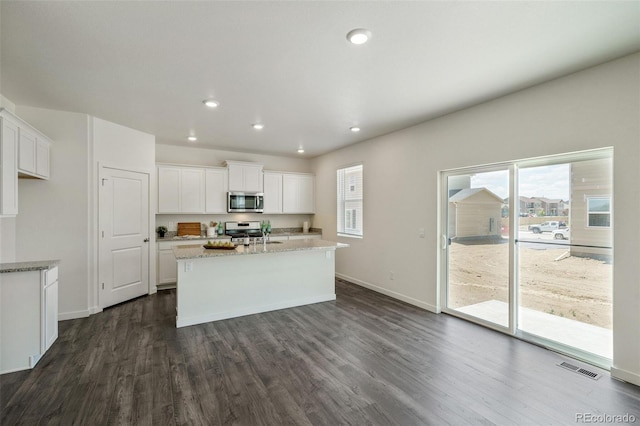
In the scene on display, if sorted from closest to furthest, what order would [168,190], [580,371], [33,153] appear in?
[580,371], [33,153], [168,190]

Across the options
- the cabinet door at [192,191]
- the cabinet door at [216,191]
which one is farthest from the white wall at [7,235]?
the cabinet door at [216,191]

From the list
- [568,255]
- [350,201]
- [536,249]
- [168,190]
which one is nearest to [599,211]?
[568,255]

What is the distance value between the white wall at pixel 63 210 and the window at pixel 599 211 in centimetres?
594

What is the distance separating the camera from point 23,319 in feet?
9.11

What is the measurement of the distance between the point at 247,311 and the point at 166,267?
2.20 m

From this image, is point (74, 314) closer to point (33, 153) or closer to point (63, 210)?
point (63, 210)

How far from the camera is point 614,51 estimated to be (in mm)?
2443

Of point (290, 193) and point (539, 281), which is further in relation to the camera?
point (290, 193)

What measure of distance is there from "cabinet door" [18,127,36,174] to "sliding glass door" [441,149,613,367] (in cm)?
503

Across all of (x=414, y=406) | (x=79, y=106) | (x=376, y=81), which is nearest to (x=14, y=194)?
(x=79, y=106)

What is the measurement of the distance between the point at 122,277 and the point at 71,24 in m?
3.70

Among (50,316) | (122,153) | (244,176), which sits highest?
(122,153)

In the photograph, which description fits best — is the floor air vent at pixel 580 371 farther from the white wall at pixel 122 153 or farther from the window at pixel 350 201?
the white wall at pixel 122 153

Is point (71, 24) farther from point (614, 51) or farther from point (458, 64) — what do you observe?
point (614, 51)
